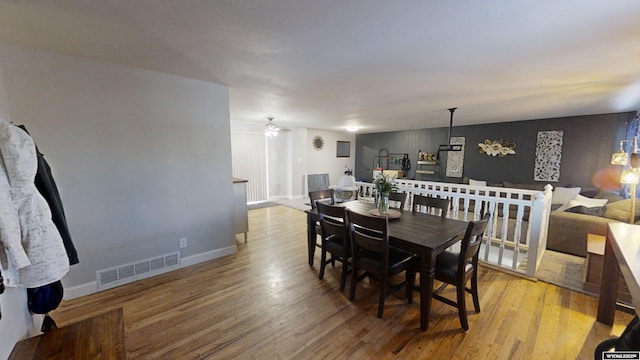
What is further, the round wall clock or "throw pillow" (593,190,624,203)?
the round wall clock

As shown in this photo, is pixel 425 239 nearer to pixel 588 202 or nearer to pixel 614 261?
pixel 614 261

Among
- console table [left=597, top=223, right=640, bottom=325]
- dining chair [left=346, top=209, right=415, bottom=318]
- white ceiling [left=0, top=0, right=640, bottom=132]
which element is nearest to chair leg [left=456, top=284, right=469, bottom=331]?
dining chair [left=346, top=209, right=415, bottom=318]

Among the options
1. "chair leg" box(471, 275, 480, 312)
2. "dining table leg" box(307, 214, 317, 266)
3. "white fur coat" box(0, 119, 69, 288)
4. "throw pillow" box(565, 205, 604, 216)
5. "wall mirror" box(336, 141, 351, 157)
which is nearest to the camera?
"white fur coat" box(0, 119, 69, 288)

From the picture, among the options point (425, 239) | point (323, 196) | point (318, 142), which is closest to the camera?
point (425, 239)

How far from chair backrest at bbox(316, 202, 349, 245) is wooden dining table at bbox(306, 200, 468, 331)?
44 centimetres

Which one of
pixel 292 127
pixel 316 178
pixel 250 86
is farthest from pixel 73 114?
pixel 316 178

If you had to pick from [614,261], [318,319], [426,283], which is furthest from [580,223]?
[318,319]

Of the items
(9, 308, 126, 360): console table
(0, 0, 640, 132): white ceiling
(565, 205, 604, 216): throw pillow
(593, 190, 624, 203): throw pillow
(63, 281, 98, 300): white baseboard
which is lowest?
(63, 281, 98, 300): white baseboard

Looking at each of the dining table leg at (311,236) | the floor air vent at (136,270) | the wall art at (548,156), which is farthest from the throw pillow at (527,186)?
the floor air vent at (136,270)

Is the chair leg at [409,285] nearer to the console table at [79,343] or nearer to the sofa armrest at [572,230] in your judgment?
the console table at [79,343]

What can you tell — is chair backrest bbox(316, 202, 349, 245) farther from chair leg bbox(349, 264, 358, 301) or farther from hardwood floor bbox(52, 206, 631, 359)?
hardwood floor bbox(52, 206, 631, 359)

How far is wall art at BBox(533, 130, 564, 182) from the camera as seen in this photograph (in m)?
5.04

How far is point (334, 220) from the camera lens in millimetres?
2600

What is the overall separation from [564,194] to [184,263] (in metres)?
6.73
